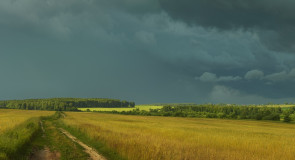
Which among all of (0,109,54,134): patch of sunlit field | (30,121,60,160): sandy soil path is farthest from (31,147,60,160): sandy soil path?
(0,109,54,134): patch of sunlit field

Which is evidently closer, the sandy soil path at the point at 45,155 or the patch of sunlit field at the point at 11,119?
the sandy soil path at the point at 45,155

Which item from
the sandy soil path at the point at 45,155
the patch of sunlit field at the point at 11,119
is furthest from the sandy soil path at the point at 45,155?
the patch of sunlit field at the point at 11,119

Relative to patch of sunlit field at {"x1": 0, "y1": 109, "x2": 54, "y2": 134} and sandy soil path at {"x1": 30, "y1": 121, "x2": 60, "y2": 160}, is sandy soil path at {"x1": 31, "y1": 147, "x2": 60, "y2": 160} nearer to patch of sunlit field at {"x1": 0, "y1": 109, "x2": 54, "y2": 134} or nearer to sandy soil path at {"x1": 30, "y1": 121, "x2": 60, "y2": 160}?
sandy soil path at {"x1": 30, "y1": 121, "x2": 60, "y2": 160}

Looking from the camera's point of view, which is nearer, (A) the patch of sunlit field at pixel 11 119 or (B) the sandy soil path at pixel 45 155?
(B) the sandy soil path at pixel 45 155

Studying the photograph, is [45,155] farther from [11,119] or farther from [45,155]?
[11,119]

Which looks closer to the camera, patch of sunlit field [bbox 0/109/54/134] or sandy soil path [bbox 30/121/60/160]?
sandy soil path [bbox 30/121/60/160]

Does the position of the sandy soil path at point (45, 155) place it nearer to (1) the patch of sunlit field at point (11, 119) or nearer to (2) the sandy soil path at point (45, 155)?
(2) the sandy soil path at point (45, 155)

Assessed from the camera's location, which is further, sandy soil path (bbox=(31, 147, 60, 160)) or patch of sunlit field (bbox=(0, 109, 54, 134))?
patch of sunlit field (bbox=(0, 109, 54, 134))

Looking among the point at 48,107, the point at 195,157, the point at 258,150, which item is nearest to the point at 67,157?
the point at 195,157

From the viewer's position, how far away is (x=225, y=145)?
17.3 meters

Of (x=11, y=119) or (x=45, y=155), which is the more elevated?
(x=45, y=155)

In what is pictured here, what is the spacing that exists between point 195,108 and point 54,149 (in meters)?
170

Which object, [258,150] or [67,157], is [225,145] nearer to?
[258,150]

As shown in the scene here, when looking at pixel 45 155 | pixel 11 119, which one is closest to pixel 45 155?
pixel 45 155
